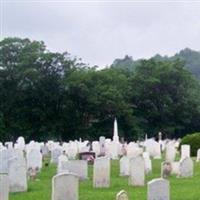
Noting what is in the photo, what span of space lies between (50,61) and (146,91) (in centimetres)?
1277

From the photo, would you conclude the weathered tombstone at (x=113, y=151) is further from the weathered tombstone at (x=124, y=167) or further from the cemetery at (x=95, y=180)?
the weathered tombstone at (x=124, y=167)

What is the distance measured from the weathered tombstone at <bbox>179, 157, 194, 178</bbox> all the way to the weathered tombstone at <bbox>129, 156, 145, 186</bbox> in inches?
110

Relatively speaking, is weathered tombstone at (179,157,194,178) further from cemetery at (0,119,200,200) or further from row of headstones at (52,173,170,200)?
row of headstones at (52,173,170,200)

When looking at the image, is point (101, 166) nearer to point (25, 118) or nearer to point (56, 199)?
point (56, 199)

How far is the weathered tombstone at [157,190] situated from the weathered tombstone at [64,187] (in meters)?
1.68

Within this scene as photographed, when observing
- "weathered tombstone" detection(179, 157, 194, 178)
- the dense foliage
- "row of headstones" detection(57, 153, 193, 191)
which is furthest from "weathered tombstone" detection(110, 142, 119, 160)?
the dense foliage

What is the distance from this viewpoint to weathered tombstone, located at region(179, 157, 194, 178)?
2133 cm

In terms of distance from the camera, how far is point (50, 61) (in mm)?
58531

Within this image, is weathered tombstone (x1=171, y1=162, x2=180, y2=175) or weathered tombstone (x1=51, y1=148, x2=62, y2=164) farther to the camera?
weathered tombstone (x1=51, y1=148, x2=62, y2=164)

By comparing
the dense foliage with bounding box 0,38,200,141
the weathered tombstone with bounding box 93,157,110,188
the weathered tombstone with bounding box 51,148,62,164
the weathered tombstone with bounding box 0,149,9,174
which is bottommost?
the weathered tombstone with bounding box 93,157,110,188

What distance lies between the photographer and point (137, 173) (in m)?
18.8

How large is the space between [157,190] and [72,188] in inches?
74.3

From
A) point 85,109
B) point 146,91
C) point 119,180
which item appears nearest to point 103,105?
point 85,109

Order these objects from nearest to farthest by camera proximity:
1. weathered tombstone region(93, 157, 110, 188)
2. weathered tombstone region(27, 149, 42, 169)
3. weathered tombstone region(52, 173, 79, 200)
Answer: weathered tombstone region(52, 173, 79, 200)
weathered tombstone region(93, 157, 110, 188)
weathered tombstone region(27, 149, 42, 169)
